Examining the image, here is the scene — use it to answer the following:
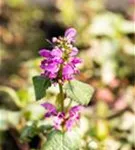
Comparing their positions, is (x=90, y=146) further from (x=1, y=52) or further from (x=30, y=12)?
(x=30, y=12)

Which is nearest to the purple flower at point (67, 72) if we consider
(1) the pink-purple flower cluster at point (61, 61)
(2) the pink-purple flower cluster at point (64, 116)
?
(1) the pink-purple flower cluster at point (61, 61)

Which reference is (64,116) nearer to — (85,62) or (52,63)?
(52,63)

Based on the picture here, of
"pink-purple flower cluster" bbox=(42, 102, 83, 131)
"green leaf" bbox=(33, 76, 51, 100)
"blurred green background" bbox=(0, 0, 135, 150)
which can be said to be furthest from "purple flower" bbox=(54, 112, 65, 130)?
"blurred green background" bbox=(0, 0, 135, 150)

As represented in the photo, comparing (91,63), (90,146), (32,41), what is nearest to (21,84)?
(91,63)

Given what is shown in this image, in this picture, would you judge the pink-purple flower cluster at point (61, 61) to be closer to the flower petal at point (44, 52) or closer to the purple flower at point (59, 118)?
the flower petal at point (44, 52)

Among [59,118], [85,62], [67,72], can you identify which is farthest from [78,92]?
[85,62]

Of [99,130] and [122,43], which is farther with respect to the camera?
[122,43]
